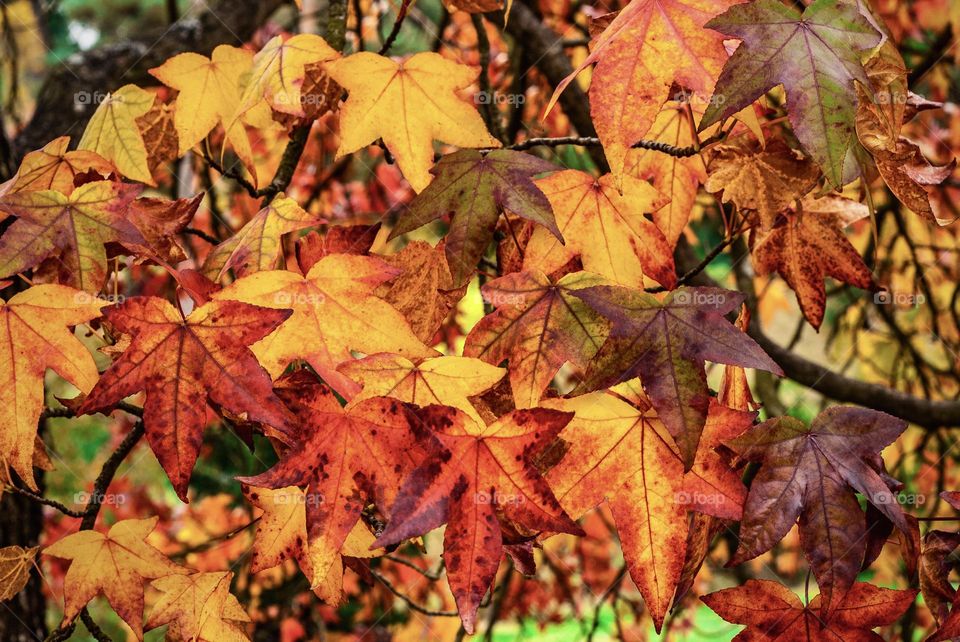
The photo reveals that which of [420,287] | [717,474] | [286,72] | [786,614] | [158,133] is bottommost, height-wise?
[786,614]

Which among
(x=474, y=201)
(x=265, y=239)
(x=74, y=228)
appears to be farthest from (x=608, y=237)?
(x=74, y=228)

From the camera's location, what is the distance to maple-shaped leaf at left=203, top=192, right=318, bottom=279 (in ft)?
3.37

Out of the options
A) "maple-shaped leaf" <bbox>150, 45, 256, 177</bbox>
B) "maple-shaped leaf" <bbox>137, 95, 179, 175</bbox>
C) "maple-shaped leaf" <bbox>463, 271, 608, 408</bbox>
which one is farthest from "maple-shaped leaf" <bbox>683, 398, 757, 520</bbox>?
"maple-shaped leaf" <bbox>137, 95, 179, 175</bbox>

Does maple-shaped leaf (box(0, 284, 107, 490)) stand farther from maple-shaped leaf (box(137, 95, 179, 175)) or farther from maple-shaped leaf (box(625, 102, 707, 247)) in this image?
maple-shaped leaf (box(625, 102, 707, 247))

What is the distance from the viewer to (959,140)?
3.99 meters

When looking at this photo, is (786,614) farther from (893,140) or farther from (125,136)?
(125,136)

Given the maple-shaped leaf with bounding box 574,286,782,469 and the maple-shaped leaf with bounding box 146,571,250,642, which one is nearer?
the maple-shaped leaf with bounding box 574,286,782,469

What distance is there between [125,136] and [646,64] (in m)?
0.77

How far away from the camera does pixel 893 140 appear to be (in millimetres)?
1030

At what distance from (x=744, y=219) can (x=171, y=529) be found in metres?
4.16

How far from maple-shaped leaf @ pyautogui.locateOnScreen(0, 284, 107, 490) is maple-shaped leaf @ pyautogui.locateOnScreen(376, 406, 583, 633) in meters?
0.38

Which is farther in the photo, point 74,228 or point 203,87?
point 203,87

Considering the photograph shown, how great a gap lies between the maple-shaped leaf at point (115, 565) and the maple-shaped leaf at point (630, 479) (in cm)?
57

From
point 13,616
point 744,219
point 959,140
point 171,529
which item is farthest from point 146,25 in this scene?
point 744,219
